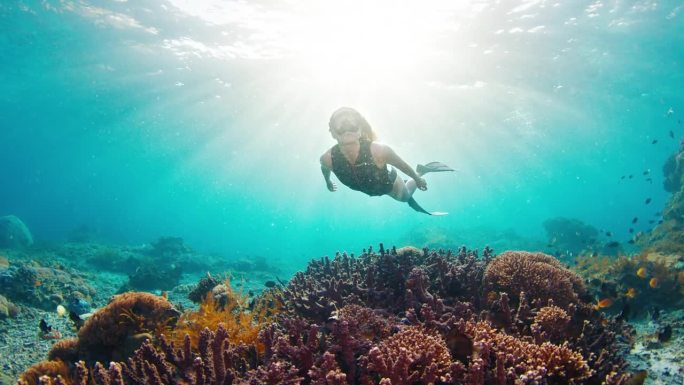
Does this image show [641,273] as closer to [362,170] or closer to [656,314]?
[656,314]

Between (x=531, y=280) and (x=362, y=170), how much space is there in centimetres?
317

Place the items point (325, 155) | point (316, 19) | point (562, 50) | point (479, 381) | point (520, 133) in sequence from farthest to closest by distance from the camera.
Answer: point (520, 133), point (562, 50), point (316, 19), point (325, 155), point (479, 381)

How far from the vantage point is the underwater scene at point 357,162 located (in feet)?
11.6

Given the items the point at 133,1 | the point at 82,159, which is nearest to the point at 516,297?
the point at 133,1

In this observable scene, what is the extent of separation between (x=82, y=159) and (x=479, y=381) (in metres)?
105

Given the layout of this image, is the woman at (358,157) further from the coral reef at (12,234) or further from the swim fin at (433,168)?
the coral reef at (12,234)

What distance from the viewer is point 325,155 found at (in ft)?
22.1

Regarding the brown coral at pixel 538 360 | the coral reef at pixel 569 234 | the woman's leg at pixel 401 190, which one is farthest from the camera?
the coral reef at pixel 569 234

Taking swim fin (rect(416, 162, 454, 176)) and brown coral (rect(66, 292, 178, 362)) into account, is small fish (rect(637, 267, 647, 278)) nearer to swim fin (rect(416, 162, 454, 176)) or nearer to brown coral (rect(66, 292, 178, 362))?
swim fin (rect(416, 162, 454, 176))

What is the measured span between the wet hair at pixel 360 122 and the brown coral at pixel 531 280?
286cm

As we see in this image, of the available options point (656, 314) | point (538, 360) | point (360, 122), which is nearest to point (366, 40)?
point (360, 122)

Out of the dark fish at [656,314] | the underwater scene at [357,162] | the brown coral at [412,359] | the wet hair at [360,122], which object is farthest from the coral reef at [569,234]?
the brown coral at [412,359]

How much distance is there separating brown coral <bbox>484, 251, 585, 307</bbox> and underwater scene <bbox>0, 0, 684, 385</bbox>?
0.10 feet

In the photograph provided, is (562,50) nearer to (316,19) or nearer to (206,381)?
(316,19)
